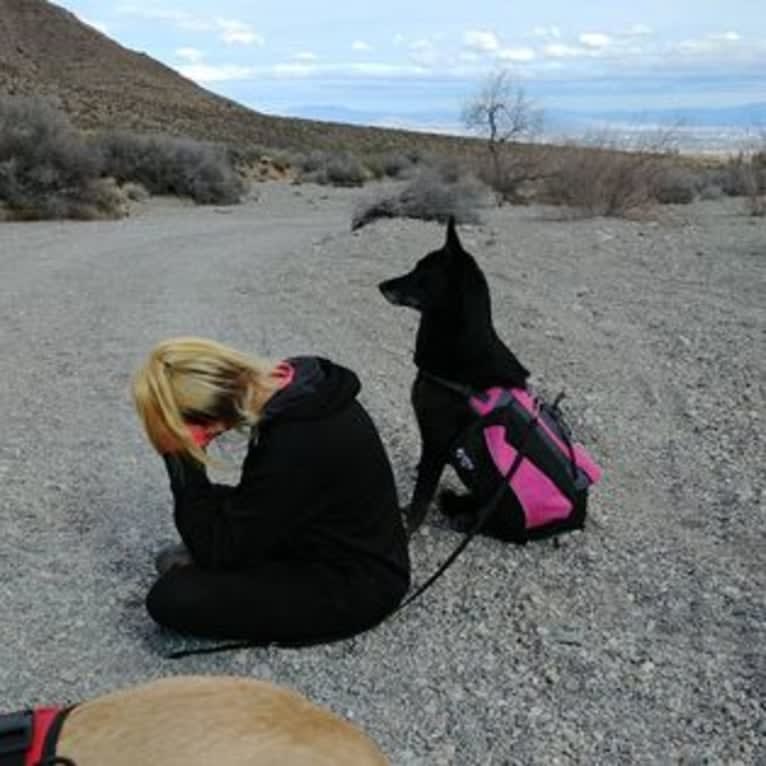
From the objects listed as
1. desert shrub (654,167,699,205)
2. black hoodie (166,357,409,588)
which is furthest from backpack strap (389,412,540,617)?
desert shrub (654,167,699,205)

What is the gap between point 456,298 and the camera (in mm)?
4918

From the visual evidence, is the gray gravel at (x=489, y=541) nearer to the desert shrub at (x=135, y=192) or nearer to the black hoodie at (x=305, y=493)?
the black hoodie at (x=305, y=493)

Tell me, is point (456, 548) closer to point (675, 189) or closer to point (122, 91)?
point (675, 189)

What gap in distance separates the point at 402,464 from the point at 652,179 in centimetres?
1427

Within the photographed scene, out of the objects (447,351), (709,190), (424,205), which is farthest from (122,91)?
(447,351)

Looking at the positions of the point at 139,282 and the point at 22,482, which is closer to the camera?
the point at 22,482

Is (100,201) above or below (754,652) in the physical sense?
Answer: below

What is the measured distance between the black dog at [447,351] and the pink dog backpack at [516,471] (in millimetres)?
66

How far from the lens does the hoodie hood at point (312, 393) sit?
412 centimetres

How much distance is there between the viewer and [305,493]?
4191mm

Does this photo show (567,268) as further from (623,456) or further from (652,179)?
(652,179)

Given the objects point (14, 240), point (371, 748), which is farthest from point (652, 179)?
point (371, 748)

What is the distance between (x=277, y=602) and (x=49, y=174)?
17.2 metres

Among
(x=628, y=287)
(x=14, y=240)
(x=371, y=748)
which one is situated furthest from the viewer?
(x=14, y=240)
